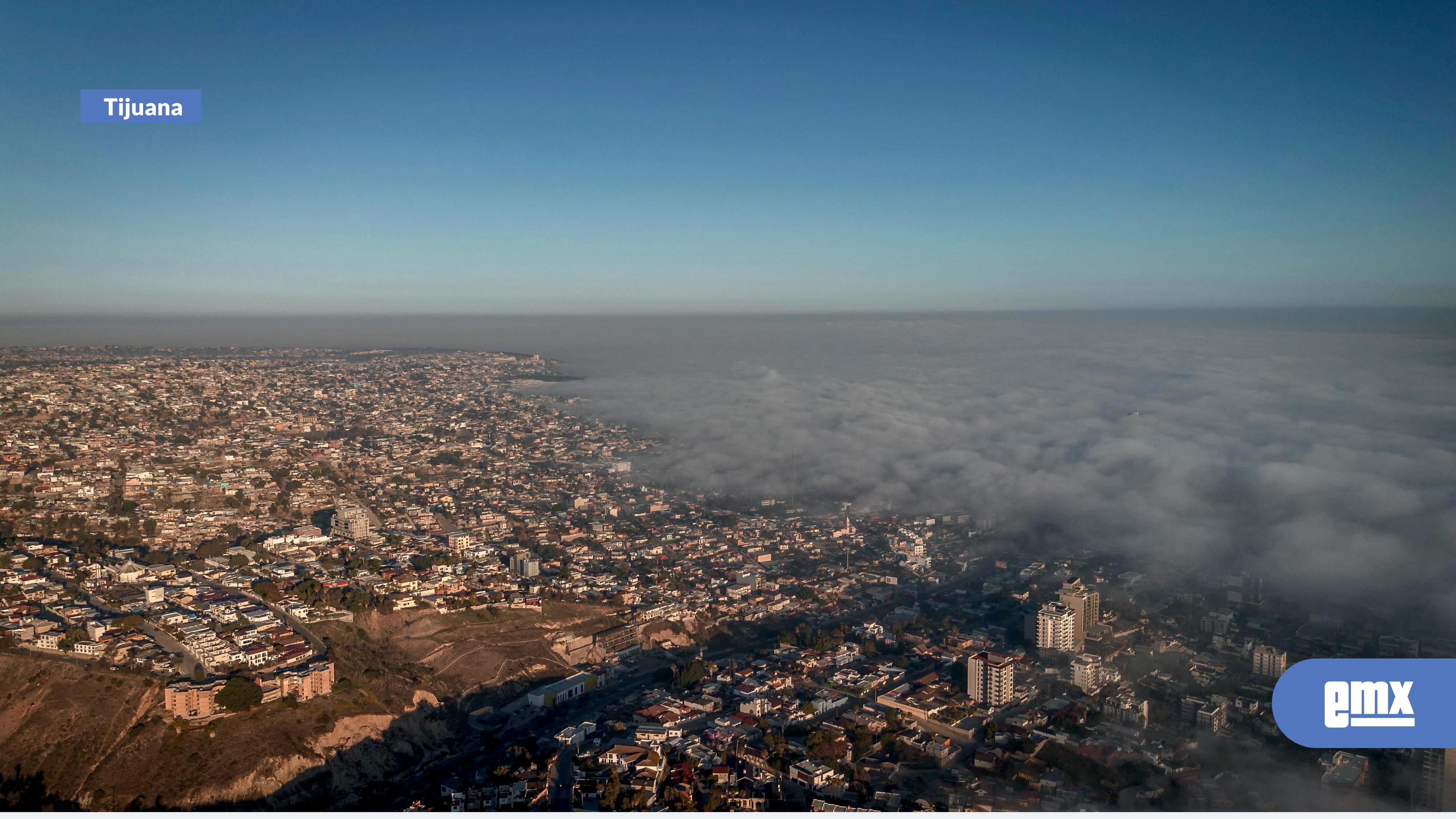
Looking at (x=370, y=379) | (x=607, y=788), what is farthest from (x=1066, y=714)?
(x=370, y=379)

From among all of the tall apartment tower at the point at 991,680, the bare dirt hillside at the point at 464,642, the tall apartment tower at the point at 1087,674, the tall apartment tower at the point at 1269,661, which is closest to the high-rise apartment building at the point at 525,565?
the bare dirt hillside at the point at 464,642

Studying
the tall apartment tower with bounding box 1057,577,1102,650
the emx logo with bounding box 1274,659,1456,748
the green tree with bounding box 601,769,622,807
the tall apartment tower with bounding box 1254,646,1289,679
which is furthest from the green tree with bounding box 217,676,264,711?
the tall apartment tower with bounding box 1254,646,1289,679

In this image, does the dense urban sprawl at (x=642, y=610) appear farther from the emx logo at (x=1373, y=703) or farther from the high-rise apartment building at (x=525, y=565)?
the emx logo at (x=1373, y=703)

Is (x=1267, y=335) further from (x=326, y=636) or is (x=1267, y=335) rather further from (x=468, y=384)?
(x=468, y=384)

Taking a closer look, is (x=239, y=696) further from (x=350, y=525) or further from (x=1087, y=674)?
(x=1087, y=674)

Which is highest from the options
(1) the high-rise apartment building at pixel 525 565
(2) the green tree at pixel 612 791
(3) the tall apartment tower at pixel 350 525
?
(3) the tall apartment tower at pixel 350 525

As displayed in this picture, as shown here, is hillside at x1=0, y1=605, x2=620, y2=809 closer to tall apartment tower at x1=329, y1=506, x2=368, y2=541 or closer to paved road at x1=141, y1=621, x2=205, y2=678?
paved road at x1=141, y1=621, x2=205, y2=678
